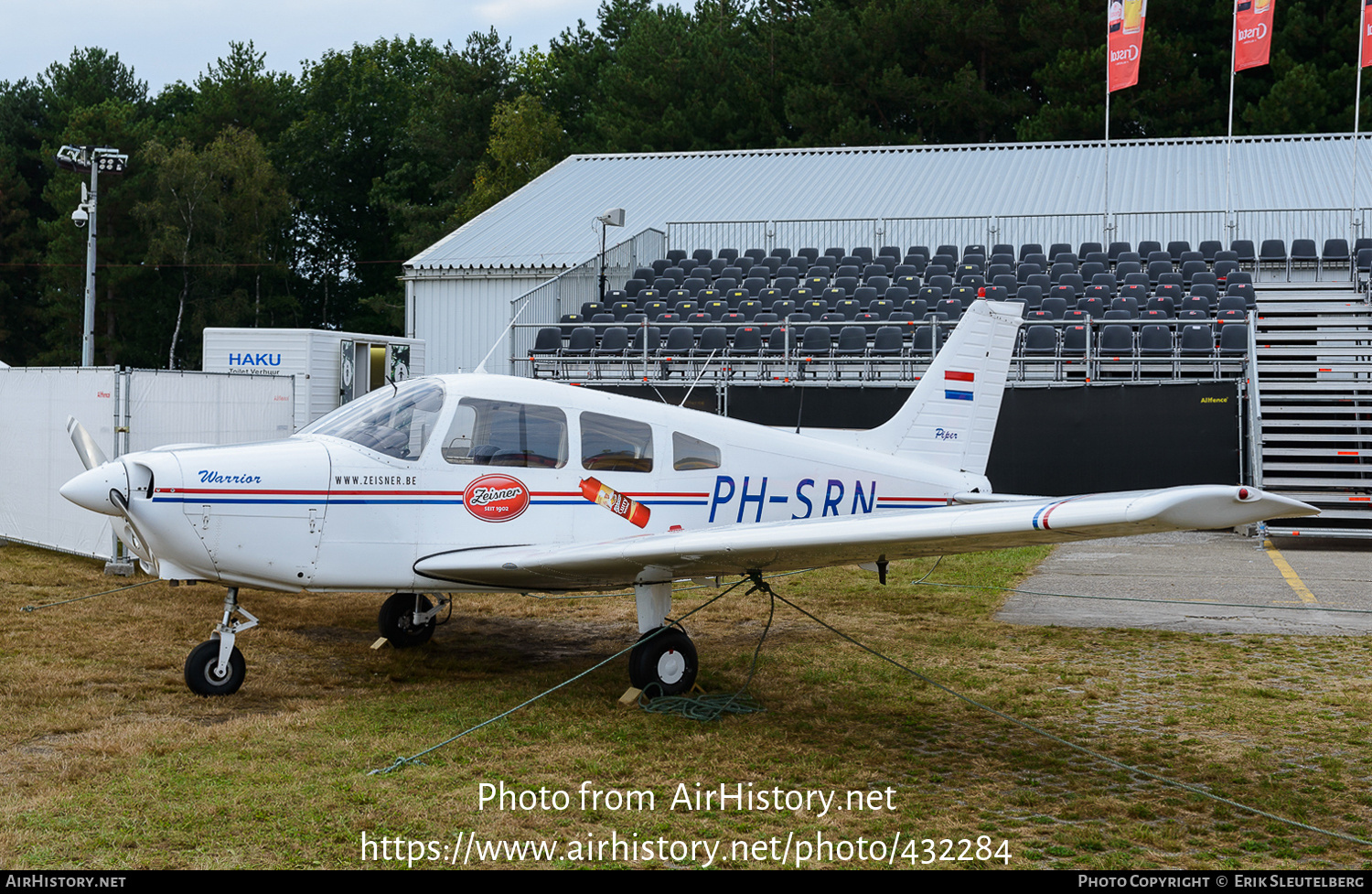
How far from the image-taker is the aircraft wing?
446 centimetres

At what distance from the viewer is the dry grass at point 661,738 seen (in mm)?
4688

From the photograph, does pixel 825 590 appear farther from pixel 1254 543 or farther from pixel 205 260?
pixel 205 260

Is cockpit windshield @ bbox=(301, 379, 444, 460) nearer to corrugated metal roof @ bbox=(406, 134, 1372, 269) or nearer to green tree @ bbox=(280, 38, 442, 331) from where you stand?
corrugated metal roof @ bbox=(406, 134, 1372, 269)

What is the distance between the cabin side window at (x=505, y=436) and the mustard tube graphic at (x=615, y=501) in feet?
0.78

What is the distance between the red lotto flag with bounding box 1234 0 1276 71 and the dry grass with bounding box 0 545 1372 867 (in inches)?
826

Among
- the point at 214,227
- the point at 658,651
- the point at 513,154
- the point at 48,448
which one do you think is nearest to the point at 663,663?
the point at 658,651

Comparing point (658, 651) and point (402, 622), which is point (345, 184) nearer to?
point (402, 622)

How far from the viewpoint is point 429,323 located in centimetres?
2719

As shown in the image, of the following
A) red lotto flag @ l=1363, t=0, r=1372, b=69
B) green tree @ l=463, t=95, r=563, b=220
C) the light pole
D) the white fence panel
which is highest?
green tree @ l=463, t=95, r=563, b=220

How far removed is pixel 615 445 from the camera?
756 centimetres

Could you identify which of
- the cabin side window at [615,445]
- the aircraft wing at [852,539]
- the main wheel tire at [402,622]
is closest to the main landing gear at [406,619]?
the main wheel tire at [402,622]

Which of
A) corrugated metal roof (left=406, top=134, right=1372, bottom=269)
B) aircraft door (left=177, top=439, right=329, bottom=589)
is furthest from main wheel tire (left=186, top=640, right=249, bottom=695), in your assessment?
corrugated metal roof (left=406, top=134, right=1372, bottom=269)

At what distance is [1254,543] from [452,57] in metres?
51.6

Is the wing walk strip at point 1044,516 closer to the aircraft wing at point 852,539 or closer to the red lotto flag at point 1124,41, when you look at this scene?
the aircraft wing at point 852,539
